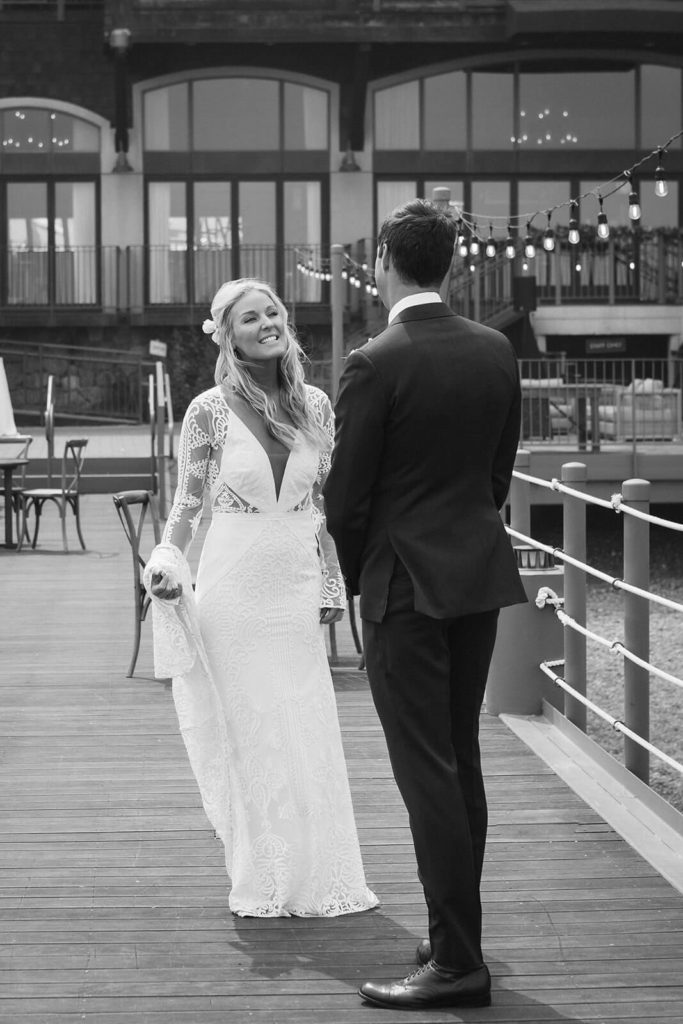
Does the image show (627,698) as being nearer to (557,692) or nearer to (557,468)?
(557,692)

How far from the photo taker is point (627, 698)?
5.73 metres

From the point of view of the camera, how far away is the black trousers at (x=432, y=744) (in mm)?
3705

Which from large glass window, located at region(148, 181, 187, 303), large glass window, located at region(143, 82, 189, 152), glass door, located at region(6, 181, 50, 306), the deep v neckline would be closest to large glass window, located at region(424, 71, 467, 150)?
large glass window, located at region(143, 82, 189, 152)

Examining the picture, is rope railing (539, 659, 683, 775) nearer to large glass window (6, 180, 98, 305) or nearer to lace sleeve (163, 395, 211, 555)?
lace sleeve (163, 395, 211, 555)

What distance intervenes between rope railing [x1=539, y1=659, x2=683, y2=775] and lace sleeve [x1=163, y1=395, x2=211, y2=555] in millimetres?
1591

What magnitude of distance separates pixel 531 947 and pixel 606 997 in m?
0.37

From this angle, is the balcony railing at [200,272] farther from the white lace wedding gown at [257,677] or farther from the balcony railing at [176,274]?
the white lace wedding gown at [257,677]

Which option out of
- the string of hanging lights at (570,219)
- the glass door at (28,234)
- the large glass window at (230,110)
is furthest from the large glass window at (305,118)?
the glass door at (28,234)

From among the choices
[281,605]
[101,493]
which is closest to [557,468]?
[101,493]

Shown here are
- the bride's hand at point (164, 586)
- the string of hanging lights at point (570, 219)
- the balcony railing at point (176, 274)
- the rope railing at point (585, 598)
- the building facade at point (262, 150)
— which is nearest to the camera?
the bride's hand at point (164, 586)

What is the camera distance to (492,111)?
3012 centimetres

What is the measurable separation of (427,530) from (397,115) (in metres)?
27.3

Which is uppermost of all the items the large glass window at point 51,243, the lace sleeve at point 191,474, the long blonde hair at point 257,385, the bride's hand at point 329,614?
the large glass window at point 51,243

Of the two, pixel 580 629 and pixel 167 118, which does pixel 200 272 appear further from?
pixel 580 629
